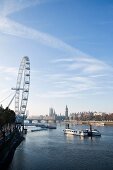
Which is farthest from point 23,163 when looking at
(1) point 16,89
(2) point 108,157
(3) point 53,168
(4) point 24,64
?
(1) point 16,89

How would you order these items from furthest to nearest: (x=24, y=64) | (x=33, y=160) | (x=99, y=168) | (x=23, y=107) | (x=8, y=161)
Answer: (x=23, y=107) < (x=24, y=64) < (x=33, y=160) < (x=8, y=161) < (x=99, y=168)

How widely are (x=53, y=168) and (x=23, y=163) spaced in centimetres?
555

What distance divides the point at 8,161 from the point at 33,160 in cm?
436

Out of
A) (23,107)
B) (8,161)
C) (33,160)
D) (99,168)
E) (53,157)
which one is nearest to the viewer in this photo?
(99,168)

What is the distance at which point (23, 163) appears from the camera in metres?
41.1

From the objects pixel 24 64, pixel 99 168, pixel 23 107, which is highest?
pixel 24 64

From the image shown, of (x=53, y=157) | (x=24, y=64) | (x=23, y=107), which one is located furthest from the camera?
(x=23, y=107)

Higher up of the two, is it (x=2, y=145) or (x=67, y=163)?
(x=2, y=145)

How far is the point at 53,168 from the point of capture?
3759 centimetres

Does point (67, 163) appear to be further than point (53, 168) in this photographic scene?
Yes

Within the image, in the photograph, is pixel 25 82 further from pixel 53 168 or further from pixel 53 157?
pixel 53 168

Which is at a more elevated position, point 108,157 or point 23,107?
point 23,107

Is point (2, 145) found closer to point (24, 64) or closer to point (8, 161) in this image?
point (8, 161)

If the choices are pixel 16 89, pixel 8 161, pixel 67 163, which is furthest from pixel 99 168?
pixel 16 89
